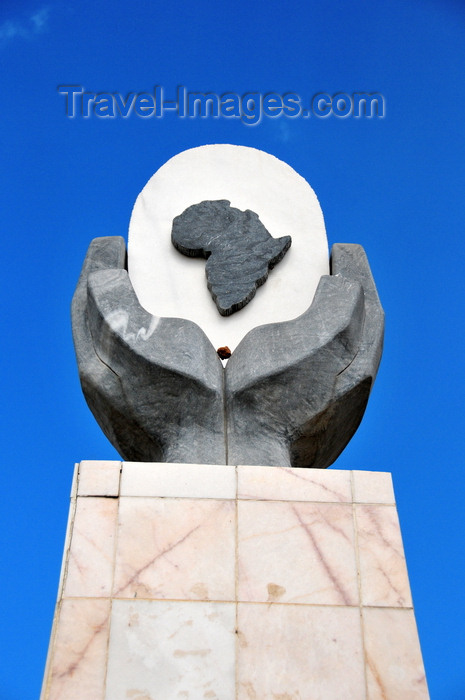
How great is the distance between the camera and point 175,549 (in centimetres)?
355

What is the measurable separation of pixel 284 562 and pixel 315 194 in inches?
119

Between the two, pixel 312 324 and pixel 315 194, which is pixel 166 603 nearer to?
pixel 312 324

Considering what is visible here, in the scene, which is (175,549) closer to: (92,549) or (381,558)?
(92,549)

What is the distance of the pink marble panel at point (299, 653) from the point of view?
10.6 feet

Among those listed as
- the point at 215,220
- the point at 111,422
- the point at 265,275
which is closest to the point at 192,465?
the point at 111,422

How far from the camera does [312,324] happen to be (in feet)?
14.8

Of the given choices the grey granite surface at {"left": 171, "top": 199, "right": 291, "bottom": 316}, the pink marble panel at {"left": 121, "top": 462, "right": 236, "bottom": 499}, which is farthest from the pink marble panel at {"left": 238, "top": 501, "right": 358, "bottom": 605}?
the grey granite surface at {"left": 171, "top": 199, "right": 291, "bottom": 316}

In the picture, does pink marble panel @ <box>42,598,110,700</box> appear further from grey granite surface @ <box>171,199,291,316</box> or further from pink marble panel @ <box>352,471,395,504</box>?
grey granite surface @ <box>171,199,291,316</box>

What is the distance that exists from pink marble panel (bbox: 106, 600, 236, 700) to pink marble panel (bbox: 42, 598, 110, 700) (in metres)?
0.04

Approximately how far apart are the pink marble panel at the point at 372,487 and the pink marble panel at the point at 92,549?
1088mm

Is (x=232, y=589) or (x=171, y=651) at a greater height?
(x=232, y=589)

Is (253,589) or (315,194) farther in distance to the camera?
(315,194)

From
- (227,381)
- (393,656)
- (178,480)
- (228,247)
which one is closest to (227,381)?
(227,381)

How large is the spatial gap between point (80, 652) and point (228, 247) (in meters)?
2.87
